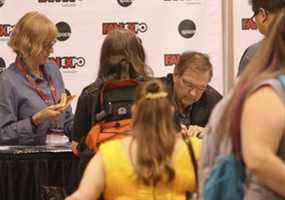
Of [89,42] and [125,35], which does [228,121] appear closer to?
[125,35]

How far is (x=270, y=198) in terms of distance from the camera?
1.92 metres

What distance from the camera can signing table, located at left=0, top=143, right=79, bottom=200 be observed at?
3889 mm

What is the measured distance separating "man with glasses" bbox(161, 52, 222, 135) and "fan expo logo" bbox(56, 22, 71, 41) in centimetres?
194

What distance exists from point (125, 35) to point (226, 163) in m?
1.66

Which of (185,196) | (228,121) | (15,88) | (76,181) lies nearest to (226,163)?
(228,121)

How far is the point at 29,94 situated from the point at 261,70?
233 cm

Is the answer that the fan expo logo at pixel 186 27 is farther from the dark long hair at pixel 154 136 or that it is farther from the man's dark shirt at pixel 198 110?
the dark long hair at pixel 154 136

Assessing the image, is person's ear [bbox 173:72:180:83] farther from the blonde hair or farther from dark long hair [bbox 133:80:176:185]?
dark long hair [bbox 133:80:176:185]

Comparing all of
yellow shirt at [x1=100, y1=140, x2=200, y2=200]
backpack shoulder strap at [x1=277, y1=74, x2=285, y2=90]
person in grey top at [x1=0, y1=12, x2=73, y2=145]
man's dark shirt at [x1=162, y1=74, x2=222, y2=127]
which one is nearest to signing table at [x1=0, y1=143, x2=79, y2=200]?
person in grey top at [x1=0, y1=12, x2=73, y2=145]

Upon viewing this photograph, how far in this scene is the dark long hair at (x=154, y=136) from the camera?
2.58 metres

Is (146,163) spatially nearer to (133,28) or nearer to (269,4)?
(269,4)

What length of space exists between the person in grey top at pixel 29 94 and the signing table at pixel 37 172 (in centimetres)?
10

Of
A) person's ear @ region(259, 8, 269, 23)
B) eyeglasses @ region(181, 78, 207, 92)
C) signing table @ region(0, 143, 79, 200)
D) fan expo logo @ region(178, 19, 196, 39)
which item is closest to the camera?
person's ear @ region(259, 8, 269, 23)

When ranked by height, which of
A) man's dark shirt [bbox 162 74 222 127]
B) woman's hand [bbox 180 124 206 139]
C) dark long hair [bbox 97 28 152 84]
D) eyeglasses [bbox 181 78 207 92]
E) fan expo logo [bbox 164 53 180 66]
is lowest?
woman's hand [bbox 180 124 206 139]
